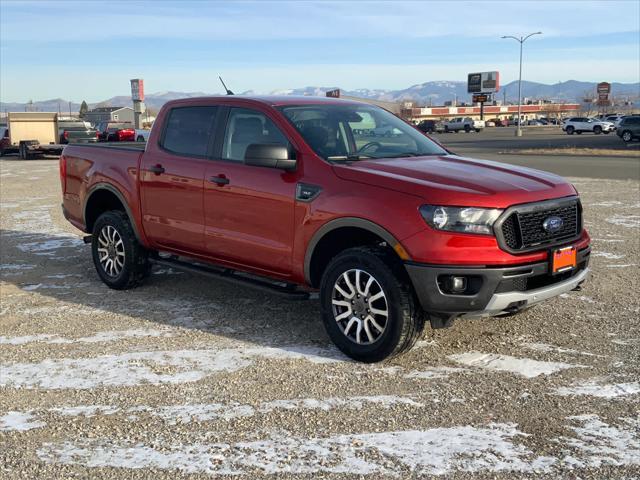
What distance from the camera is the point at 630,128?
134ft

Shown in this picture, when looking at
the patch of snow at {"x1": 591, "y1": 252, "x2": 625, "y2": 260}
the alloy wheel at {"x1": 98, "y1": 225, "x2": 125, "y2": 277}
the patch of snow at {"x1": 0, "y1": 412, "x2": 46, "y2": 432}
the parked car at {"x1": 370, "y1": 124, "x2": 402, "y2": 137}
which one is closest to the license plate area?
the parked car at {"x1": 370, "y1": 124, "x2": 402, "y2": 137}

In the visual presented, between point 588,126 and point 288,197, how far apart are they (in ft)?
202

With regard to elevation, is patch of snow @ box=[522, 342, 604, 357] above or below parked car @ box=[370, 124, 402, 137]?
below

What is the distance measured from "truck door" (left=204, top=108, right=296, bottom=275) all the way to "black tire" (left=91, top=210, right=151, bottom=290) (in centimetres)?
117

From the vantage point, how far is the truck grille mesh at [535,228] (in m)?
4.56

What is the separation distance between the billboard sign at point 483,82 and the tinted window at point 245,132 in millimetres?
97981

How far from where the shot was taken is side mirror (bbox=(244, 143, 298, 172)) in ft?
16.8

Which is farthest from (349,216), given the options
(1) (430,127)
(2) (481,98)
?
(2) (481,98)

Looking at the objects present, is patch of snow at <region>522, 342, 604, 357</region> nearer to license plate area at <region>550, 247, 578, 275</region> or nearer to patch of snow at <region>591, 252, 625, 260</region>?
license plate area at <region>550, 247, 578, 275</region>

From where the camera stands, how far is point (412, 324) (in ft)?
15.3

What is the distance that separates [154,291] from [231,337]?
1810 mm

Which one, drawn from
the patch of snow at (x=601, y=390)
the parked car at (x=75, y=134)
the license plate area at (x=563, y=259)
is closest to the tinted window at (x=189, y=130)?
the license plate area at (x=563, y=259)

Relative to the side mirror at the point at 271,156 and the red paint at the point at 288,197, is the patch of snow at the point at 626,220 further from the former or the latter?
the side mirror at the point at 271,156

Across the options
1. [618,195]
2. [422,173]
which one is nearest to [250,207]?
[422,173]
